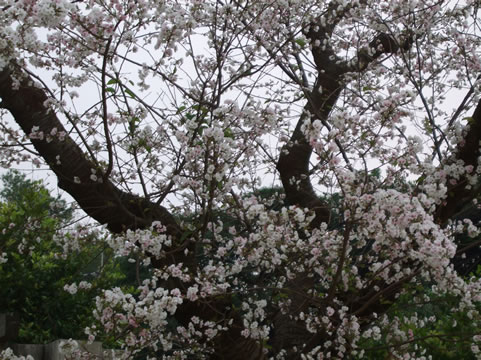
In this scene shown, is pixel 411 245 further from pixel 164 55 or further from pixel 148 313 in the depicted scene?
pixel 164 55

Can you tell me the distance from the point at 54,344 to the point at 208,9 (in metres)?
2.45

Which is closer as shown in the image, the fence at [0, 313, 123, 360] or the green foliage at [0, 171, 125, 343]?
the fence at [0, 313, 123, 360]

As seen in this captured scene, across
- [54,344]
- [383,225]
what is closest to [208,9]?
[383,225]

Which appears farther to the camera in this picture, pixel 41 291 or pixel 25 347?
pixel 41 291

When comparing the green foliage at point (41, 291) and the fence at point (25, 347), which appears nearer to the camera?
the fence at point (25, 347)

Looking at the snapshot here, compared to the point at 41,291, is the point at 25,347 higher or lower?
lower

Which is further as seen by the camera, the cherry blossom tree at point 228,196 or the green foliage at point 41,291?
the green foliage at point 41,291

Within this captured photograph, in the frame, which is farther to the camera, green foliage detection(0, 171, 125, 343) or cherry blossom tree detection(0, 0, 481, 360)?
green foliage detection(0, 171, 125, 343)

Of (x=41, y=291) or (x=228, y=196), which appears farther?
(x=41, y=291)

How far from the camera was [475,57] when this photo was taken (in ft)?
14.1

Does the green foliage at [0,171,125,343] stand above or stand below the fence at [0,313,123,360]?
above

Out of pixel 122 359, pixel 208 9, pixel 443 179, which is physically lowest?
pixel 122 359

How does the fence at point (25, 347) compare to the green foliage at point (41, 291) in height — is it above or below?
below

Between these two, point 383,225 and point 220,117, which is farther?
point 220,117
